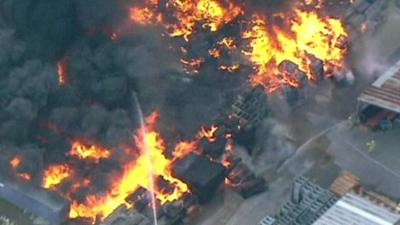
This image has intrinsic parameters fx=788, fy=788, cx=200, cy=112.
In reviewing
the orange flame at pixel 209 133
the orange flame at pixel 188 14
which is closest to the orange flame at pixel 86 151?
the orange flame at pixel 209 133

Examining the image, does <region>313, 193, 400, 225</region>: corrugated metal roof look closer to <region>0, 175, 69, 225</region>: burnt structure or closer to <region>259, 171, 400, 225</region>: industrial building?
<region>259, 171, 400, 225</region>: industrial building

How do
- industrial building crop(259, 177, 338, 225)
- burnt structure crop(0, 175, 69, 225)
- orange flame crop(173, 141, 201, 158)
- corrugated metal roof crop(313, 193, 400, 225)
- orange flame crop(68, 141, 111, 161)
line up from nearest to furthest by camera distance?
corrugated metal roof crop(313, 193, 400, 225) < industrial building crop(259, 177, 338, 225) < burnt structure crop(0, 175, 69, 225) < orange flame crop(68, 141, 111, 161) < orange flame crop(173, 141, 201, 158)

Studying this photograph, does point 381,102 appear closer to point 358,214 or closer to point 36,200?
point 358,214

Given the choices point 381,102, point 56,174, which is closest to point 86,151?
point 56,174

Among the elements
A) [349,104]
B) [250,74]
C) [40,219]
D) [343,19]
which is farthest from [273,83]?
[40,219]

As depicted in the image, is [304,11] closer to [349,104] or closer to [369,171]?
[349,104]

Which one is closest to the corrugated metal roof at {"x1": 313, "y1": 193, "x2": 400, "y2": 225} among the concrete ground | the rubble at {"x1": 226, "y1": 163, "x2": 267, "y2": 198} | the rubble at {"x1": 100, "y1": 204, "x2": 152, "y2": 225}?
the concrete ground
